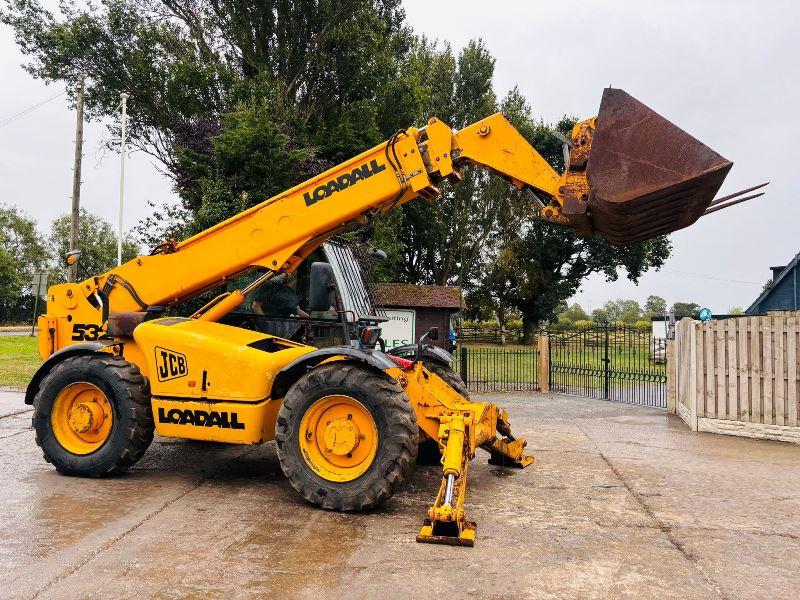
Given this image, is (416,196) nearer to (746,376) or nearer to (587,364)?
(746,376)

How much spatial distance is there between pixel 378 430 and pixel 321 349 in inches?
37.0

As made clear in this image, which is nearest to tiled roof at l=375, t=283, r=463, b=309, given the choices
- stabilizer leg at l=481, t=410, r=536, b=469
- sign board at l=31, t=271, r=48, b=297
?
stabilizer leg at l=481, t=410, r=536, b=469

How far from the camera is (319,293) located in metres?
6.68

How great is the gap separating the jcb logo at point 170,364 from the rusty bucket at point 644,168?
13.4ft

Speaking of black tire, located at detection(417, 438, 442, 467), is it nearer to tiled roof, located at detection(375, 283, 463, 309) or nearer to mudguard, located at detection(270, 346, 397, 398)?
mudguard, located at detection(270, 346, 397, 398)

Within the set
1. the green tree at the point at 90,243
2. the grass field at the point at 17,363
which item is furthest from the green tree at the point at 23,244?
the grass field at the point at 17,363

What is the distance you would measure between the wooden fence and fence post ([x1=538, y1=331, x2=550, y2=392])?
5.51 metres

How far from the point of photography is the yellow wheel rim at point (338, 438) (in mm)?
5789

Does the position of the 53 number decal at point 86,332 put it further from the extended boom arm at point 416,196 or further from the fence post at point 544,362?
the fence post at point 544,362

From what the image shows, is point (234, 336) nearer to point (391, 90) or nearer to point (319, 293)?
point (319, 293)

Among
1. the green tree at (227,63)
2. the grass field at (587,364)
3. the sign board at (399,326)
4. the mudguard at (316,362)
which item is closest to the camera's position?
the mudguard at (316,362)

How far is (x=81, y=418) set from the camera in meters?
6.72

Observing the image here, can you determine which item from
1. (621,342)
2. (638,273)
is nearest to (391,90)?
(621,342)

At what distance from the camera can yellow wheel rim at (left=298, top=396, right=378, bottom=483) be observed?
579 centimetres
